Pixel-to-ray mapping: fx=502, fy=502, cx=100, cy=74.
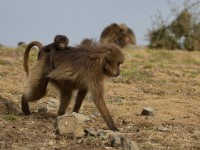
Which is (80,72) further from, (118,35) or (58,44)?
(118,35)

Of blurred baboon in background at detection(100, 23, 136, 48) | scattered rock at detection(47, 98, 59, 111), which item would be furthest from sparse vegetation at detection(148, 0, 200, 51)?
scattered rock at detection(47, 98, 59, 111)

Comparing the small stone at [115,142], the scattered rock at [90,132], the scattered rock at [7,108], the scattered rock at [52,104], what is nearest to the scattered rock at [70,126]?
the scattered rock at [90,132]

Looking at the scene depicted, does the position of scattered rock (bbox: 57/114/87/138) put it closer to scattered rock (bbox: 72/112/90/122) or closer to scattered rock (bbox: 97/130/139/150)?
scattered rock (bbox: 72/112/90/122)

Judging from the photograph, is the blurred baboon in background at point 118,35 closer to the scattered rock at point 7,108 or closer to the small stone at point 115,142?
the scattered rock at point 7,108

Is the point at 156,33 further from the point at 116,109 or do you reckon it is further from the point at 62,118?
the point at 62,118

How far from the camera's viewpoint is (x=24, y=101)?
25.9 ft

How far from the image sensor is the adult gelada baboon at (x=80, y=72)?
23.6 ft

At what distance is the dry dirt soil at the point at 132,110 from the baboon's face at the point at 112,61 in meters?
0.77

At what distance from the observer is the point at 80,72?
7.31m

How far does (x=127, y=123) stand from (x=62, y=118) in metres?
1.68

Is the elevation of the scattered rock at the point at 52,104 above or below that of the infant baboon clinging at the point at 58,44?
below

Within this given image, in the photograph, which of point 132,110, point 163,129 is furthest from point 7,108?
point 163,129

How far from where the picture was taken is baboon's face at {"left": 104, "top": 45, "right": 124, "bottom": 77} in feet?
24.2

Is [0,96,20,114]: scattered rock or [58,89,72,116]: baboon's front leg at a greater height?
[58,89,72,116]: baboon's front leg
